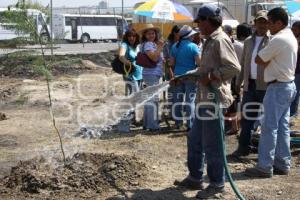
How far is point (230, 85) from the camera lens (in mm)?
6129

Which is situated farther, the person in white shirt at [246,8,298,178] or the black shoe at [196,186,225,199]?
the person in white shirt at [246,8,298,178]

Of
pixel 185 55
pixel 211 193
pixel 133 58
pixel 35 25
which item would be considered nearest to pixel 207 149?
pixel 211 193

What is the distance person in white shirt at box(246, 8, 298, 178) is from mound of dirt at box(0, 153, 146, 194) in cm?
153

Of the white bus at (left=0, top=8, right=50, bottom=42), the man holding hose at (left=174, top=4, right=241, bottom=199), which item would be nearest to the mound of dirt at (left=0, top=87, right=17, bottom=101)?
the white bus at (left=0, top=8, right=50, bottom=42)

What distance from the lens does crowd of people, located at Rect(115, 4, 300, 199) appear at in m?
5.30

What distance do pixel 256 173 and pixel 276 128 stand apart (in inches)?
24.4

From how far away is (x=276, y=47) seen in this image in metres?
6.02

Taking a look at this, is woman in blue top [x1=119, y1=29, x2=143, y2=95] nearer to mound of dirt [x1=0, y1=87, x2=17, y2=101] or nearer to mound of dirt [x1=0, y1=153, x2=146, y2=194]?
mound of dirt [x1=0, y1=153, x2=146, y2=194]

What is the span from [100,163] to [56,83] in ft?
29.7

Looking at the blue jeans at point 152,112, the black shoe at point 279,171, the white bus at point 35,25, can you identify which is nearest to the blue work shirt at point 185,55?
the blue jeans at point 152,112

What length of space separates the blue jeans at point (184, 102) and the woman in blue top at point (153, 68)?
1.26 feet

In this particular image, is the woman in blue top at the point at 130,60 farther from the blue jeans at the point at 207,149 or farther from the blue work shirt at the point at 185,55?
the blue jeans at the point at 207,149

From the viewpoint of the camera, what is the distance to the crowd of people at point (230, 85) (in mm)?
5305

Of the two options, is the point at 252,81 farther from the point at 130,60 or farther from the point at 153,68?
the point at 130,60
